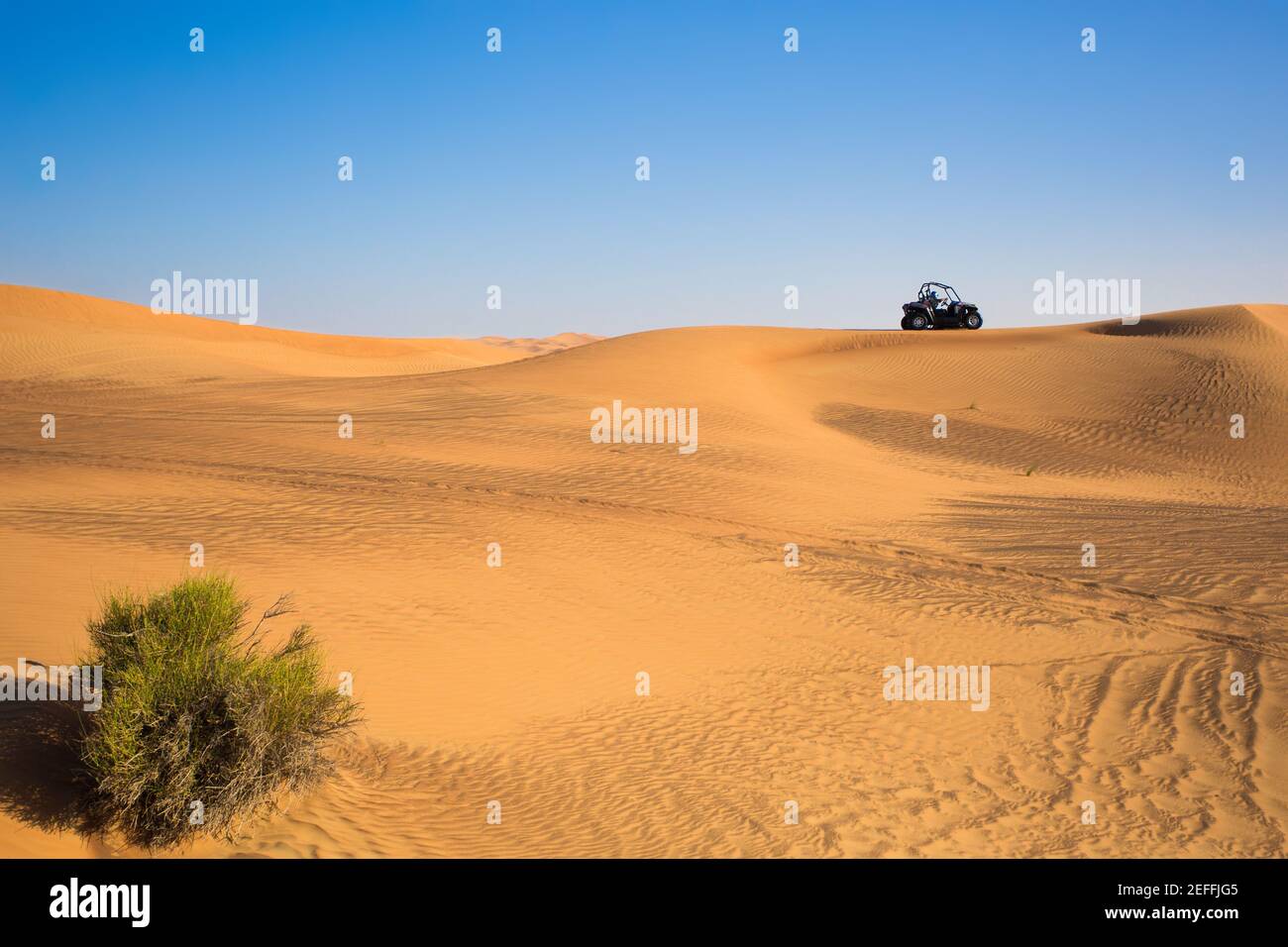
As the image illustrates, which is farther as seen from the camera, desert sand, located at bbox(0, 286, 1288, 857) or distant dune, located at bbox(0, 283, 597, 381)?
distant dune, located at bbox(0, 283, 597, 381)

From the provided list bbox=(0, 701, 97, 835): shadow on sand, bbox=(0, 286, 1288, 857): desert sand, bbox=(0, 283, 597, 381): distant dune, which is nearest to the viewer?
bbox=(0, 701, 97, 835): shadow on sand

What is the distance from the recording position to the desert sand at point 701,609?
6.23 metres

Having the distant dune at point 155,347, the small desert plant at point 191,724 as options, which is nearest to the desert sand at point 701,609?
the small desert plant at point 191,724

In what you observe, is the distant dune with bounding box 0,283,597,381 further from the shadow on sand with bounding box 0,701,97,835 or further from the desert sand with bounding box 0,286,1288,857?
the shadow on sand with bounding box 0,701,97,835

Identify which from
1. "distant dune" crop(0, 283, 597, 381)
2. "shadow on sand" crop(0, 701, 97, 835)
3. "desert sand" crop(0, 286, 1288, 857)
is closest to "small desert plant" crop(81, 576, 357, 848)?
"shadow on sand" crop(0, 701, 97, 835)

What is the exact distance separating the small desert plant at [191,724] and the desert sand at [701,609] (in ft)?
0.81

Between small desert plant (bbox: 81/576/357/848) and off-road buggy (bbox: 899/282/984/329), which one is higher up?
off-road buggy (bbox: 899/282/984/329)

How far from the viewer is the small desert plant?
198 inches

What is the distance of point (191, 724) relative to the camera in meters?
5.24

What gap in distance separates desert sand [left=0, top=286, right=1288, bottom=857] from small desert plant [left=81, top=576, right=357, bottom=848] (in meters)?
0.25

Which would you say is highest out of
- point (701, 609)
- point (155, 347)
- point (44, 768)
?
point (155, 347)

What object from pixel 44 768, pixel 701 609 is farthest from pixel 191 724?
pixel 701 609

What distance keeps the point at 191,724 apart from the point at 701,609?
6290 mm

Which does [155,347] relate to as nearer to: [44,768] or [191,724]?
[44,768]
